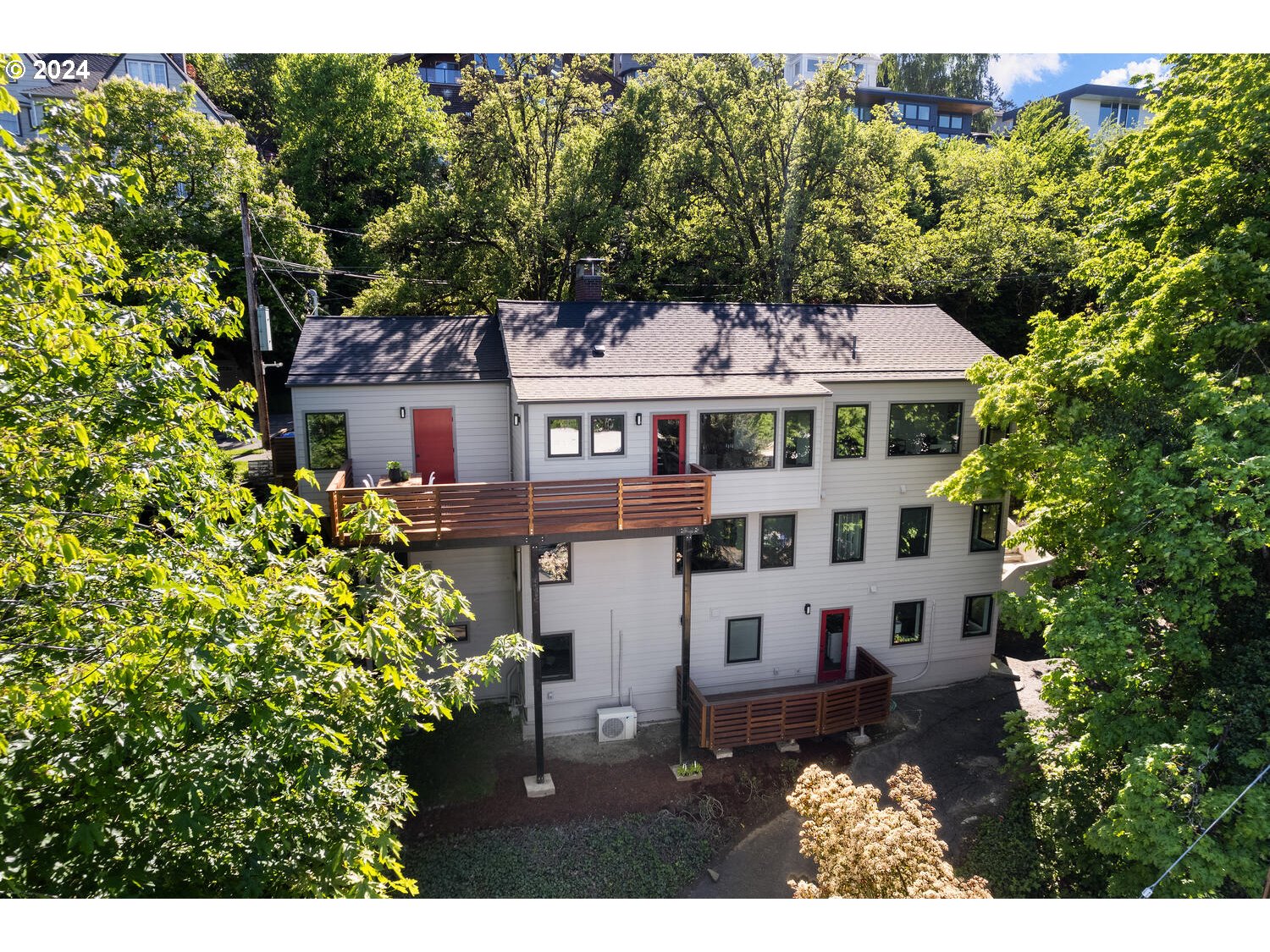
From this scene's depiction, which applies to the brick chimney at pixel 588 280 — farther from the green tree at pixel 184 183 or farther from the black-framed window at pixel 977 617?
the green tree at pixel 184 183

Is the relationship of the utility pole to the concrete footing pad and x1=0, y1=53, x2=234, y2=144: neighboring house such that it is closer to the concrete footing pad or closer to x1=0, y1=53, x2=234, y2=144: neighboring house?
the concrete footing pad

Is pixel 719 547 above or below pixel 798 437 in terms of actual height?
below

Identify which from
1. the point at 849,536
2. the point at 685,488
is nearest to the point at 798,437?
the point at 849,536

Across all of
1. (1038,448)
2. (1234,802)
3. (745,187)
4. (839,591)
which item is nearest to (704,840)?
(839,591)

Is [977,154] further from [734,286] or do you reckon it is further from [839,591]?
[839,591]

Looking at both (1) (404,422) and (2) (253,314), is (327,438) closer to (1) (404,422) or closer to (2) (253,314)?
(1) (404,422)

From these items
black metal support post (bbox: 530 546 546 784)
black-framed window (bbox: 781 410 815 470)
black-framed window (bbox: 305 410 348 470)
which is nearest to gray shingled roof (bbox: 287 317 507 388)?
black-framed window (bbox: 305 410 348 470)

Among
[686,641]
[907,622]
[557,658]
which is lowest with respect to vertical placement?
[907,622]
